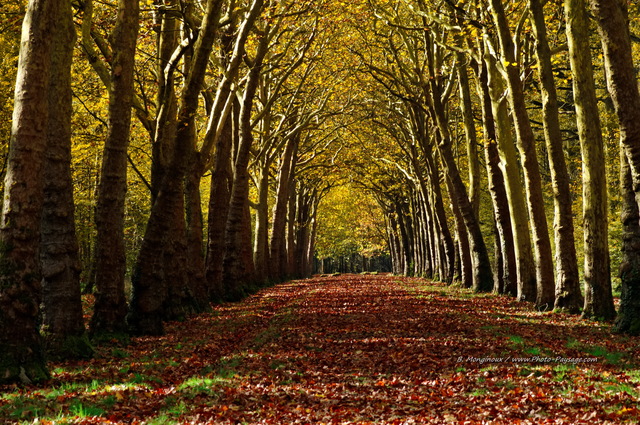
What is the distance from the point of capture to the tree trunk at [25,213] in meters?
8.24

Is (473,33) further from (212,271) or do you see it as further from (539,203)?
(212,271)

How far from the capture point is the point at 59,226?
10789 millimetres

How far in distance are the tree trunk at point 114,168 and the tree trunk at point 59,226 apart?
5.62ft

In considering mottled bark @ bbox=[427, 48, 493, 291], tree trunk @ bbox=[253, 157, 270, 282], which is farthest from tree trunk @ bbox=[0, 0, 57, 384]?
tree trunk @ bbox=[253, 157, 270, 282]

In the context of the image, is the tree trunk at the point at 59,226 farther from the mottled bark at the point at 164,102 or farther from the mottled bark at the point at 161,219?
the mottled bark at the point at 164,102

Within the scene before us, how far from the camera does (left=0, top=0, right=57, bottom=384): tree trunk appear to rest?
27.0 feet

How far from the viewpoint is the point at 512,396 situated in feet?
25.4

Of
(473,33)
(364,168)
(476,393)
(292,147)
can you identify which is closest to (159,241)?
(476,393)

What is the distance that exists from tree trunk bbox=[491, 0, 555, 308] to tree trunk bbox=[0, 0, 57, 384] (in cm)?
1296

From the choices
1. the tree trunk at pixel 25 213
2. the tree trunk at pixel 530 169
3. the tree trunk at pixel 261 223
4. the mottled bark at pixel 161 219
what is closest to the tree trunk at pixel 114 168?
the mottled bark at pixel 161 219

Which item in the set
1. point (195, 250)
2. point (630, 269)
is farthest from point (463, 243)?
point (630, 269)

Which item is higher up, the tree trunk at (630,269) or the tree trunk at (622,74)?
the tree trunk at (622,74)

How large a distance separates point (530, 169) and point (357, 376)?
34.7 feet

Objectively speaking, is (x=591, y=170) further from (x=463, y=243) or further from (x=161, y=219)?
(x=463, y=243)
